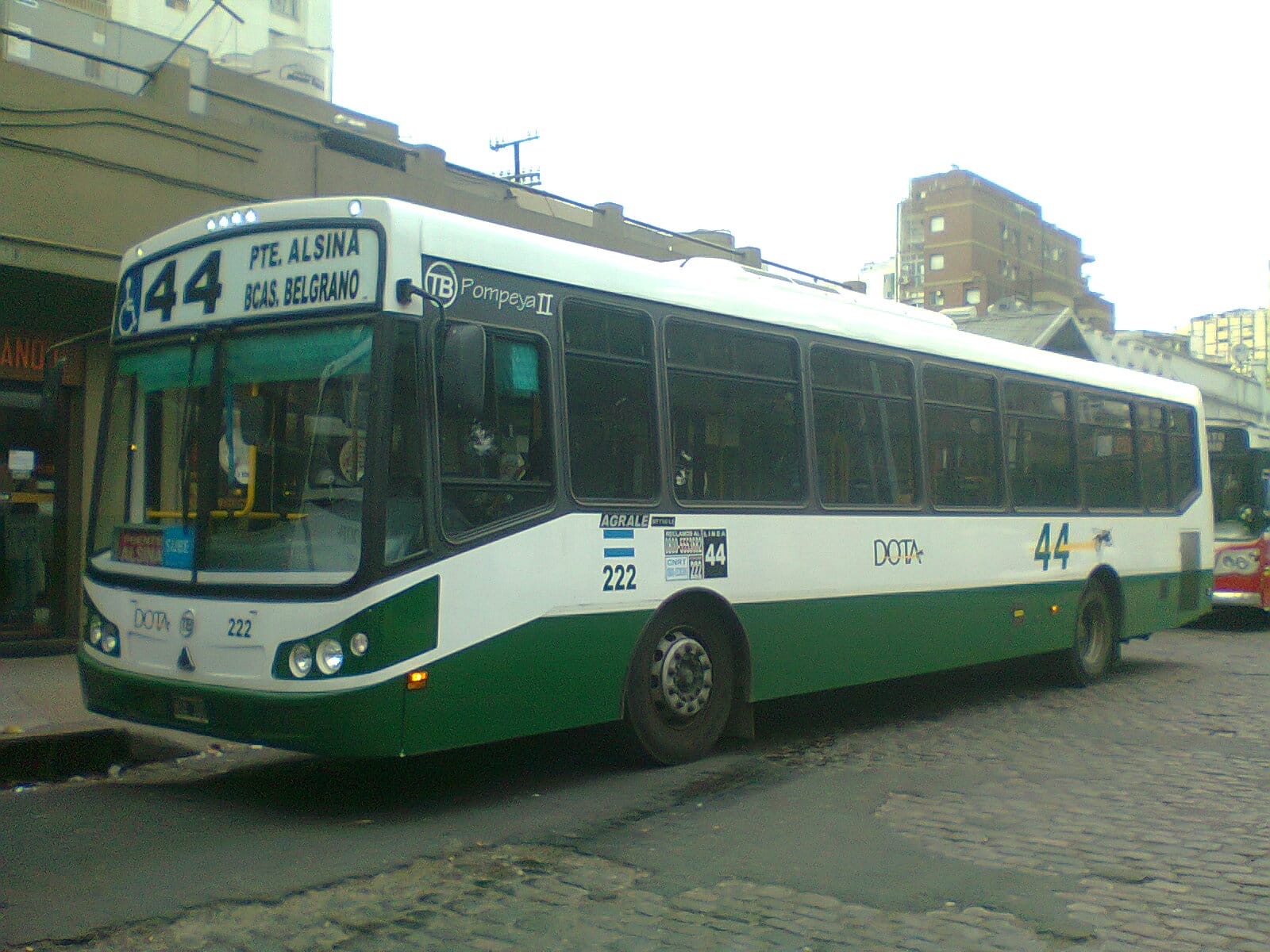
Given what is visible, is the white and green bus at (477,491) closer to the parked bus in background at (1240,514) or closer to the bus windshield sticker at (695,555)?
the bus windshield sticker at (695,555)

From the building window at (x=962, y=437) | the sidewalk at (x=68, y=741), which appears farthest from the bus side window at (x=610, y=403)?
the sidewalk at (x=68, y=741)

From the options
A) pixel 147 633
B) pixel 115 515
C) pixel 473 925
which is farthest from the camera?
pixel 115 515

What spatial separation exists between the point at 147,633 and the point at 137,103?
7.29 m

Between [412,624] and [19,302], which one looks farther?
[19,302]

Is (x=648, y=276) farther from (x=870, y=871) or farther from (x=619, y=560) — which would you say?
(x=870, y=871)

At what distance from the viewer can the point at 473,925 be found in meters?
4.81

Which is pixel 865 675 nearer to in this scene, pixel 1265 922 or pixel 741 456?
pixel 741 456

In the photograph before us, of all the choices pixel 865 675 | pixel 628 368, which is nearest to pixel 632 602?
pixel 628 368

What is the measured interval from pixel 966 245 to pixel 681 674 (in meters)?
90.7

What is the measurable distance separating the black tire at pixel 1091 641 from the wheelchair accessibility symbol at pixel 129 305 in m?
8.52

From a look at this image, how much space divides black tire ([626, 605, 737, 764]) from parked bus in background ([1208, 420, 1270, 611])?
13.0 meters

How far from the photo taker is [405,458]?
6.32m

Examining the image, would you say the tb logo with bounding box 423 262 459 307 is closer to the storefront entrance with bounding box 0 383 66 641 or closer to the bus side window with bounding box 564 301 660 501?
the bus side window with bounding box 564 301 660 501

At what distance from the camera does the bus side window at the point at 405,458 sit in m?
6.25
